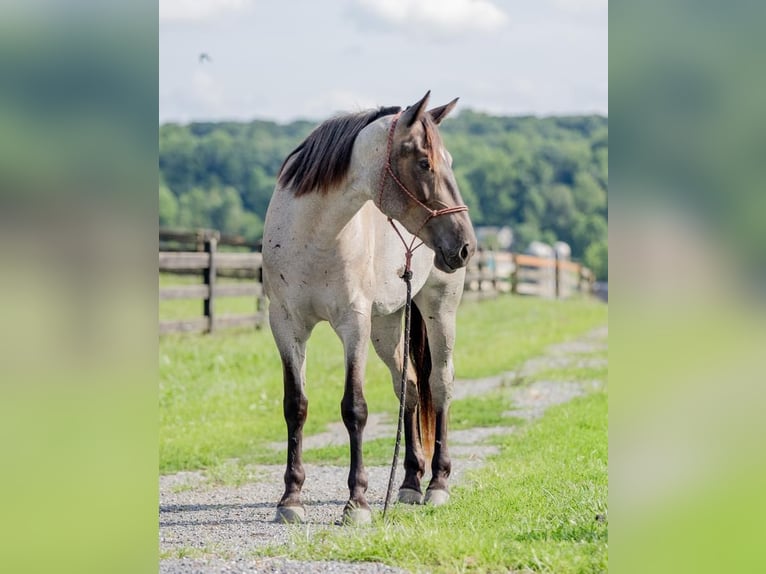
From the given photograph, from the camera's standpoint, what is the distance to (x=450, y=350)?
6.71 meters

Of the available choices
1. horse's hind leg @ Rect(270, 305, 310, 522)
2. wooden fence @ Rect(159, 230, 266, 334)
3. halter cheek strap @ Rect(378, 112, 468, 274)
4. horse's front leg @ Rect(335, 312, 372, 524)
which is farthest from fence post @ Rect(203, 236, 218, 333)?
halter cheek strap @ Rect(378, 112, 468, 274)

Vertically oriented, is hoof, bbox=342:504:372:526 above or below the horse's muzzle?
below

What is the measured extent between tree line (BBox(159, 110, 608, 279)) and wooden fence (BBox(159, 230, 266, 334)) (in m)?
61.7

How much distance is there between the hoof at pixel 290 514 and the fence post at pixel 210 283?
9.83 meters

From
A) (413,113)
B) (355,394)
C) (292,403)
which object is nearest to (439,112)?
(413,113)

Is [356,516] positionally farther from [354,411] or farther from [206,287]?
[206,287]

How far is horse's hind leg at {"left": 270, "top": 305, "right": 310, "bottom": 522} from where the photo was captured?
562 centimetres

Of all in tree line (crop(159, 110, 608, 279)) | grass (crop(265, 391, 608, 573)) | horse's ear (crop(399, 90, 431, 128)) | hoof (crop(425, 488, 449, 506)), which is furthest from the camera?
tree line (crop(159, 110, 608, 279))

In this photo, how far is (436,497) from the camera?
20.1 ft

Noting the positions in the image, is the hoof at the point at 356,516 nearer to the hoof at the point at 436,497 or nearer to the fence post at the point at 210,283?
the hoof at the point at 436,497

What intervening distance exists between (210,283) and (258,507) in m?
9.42

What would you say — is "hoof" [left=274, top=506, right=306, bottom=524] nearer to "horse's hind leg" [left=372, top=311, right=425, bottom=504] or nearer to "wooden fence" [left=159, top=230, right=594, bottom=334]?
"horse's hind leg" [left=372, top=311, right=425, bottom=504]
